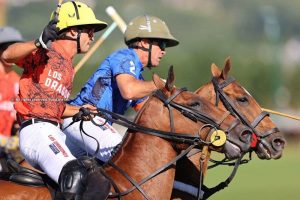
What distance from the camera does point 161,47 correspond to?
8789 mm

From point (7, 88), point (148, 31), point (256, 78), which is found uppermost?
point (148, 31)

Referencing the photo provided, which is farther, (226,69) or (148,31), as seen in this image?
(148,31)

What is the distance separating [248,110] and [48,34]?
2140 mm

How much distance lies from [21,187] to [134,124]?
1.06 m

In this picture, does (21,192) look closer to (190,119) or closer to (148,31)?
(190,119)

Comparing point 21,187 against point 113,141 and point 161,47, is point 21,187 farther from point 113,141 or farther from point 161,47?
point 161,47

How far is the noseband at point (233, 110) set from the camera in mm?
7984

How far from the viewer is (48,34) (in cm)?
A: 703

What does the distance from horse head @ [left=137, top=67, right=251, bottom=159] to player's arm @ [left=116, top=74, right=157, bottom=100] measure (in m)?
0.33

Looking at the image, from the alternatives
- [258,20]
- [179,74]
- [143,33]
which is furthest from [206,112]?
[258,20]

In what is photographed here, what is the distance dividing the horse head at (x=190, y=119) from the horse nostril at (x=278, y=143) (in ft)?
1.89

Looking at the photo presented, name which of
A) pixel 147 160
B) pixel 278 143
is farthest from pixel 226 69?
pixel 147 160

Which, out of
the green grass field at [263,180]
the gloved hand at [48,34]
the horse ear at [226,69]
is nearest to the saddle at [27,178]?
the gloved hand at [48,34]

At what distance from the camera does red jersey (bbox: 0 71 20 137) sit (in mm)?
11336
